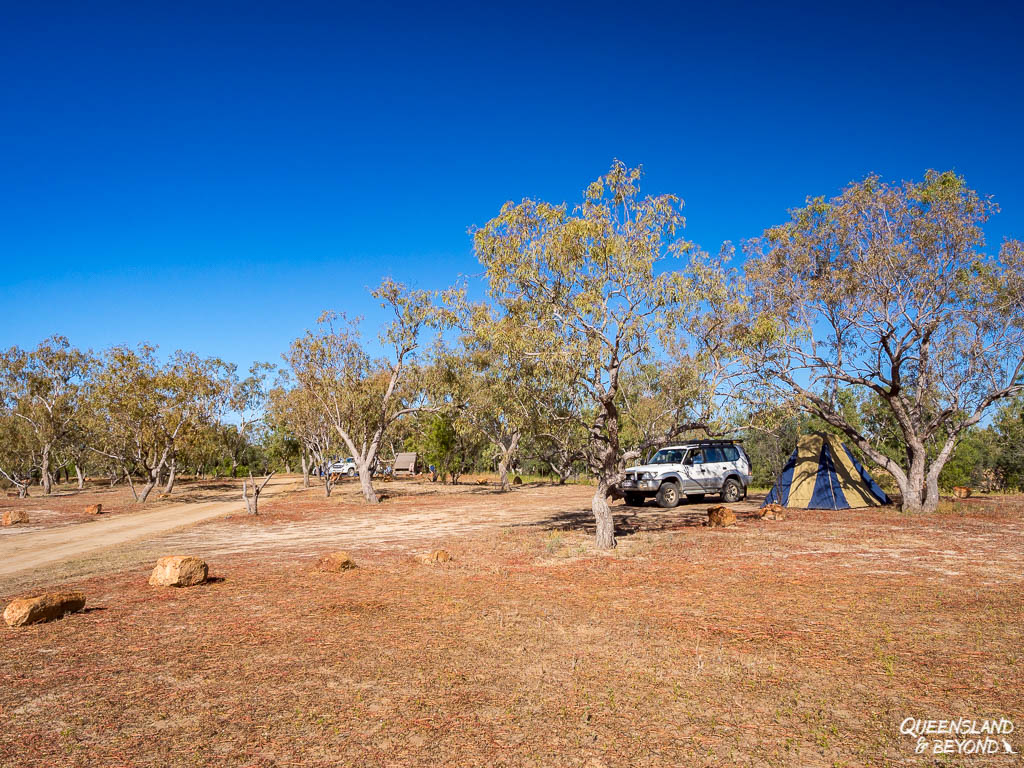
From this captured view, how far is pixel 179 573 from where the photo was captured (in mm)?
9445

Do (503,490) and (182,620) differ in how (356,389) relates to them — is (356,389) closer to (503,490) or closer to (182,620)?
(503,490)

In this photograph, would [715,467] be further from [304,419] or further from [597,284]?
[304,419]

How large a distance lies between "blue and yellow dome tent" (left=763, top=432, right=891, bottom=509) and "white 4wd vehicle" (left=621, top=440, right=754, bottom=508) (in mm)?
1787

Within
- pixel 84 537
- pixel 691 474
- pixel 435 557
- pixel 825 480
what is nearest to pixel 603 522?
pixel 435 557

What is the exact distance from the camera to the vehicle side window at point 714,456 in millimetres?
21922

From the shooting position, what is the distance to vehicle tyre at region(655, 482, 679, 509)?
68.9 feet

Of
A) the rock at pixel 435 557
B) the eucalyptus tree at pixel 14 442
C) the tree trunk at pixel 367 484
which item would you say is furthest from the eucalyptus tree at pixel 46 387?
the rock at pixel 435 557

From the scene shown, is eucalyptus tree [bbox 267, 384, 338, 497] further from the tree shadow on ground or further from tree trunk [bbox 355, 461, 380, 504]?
the tree shadow on ground

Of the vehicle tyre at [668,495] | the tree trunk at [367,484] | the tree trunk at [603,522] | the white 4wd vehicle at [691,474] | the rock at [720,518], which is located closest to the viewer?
the tree trunk at [603,522]

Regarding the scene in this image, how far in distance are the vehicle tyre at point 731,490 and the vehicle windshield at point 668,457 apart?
6.44 feet

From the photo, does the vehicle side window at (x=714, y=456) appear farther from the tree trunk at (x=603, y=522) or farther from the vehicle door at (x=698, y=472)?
the tree trunk at (x=603, y=522)

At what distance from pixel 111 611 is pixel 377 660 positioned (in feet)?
15.0

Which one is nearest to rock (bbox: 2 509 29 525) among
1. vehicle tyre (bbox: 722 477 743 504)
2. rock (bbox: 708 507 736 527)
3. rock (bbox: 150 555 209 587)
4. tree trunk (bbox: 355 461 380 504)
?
tree trunk (bbox: 355 461 380 504)

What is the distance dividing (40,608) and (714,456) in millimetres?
19798
